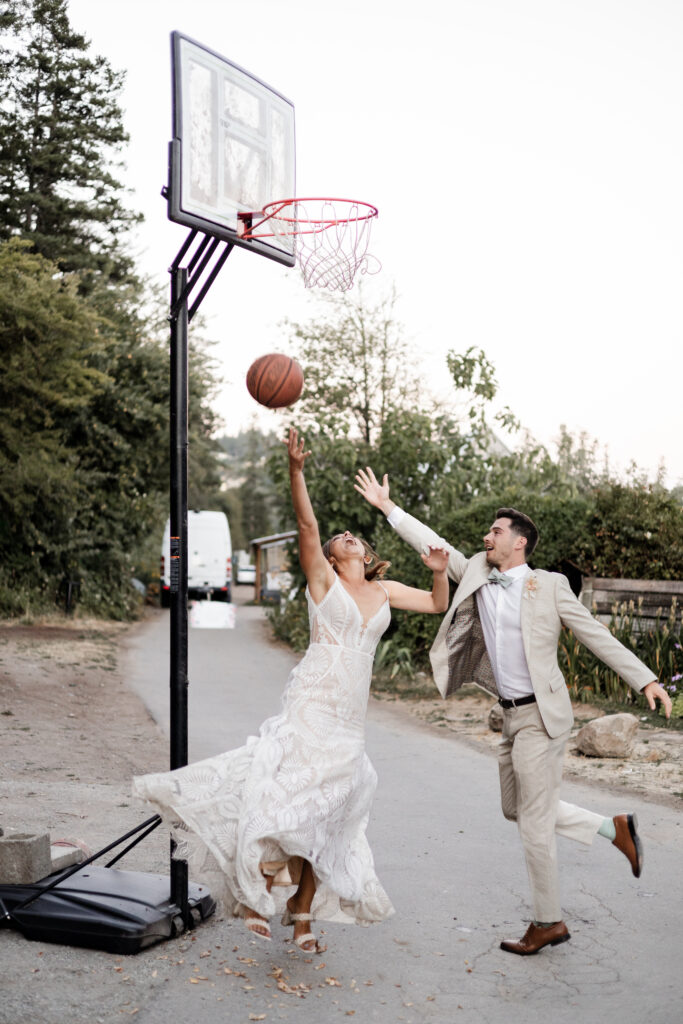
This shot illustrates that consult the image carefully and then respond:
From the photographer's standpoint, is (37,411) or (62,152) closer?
(37,411)

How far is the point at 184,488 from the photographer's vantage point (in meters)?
5.14

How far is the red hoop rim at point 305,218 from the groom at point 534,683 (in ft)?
7.01

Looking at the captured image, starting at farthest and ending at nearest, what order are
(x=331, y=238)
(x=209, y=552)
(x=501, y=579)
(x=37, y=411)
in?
(x=209, y=552), (x=37, y=411), (x=331, y=238), (x=501, y=579)

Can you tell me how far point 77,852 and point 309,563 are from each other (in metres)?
2.32

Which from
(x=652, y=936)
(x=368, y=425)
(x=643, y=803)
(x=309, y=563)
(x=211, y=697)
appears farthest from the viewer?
(x=368, y=425)

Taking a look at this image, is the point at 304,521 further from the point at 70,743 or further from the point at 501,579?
the point at 70,743

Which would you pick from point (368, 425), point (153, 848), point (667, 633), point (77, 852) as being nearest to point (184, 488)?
point (77, 852)

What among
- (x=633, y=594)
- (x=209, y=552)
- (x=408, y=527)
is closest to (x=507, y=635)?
(x=408, y=527)

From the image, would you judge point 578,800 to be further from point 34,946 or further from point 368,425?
point 368,425

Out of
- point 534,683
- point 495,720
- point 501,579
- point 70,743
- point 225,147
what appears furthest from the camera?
point 495,720

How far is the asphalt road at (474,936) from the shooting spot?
164 inches

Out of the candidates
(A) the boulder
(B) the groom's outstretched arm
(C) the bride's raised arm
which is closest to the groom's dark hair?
Result: (B) the groom's outstretched arm

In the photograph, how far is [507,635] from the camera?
16.6ft

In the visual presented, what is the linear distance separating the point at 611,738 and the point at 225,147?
6.57 m
